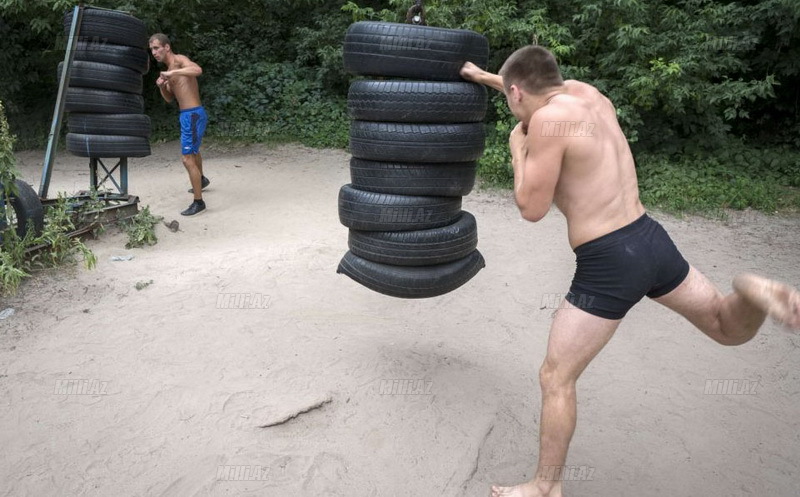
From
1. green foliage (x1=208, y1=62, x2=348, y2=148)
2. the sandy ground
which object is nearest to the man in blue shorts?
the sandy ground

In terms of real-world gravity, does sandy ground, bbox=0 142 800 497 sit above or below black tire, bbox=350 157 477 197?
below

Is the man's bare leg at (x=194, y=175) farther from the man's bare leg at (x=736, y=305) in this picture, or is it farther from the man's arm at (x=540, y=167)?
the man's bare leg at (x=736, y=305)

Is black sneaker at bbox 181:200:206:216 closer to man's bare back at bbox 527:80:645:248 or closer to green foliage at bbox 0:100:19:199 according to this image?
green foliage at bbox 0:100:19:199

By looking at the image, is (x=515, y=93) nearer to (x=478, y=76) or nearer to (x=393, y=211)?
(x=478, y=76)

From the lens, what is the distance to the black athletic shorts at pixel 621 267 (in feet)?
7.97

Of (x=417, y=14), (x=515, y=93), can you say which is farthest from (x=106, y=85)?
(x=515, y=93)

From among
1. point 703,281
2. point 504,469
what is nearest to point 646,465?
point 504,469

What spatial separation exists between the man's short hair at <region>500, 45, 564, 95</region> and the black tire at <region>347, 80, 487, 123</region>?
605mm

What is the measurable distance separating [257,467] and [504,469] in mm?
1289

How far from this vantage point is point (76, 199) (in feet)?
21.0

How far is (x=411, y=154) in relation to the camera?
3123 mm

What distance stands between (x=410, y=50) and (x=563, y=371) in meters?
1.76

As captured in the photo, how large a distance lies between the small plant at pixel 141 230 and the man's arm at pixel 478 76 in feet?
14.2

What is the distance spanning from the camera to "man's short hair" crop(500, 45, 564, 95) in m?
2.48
